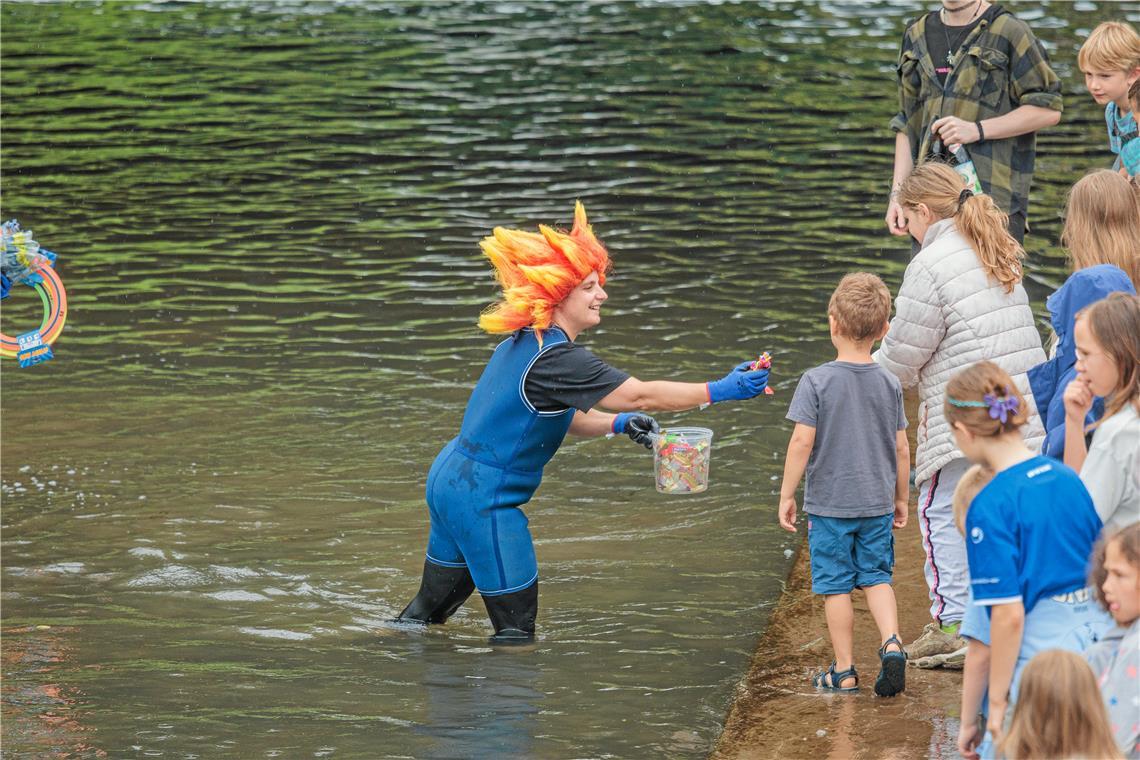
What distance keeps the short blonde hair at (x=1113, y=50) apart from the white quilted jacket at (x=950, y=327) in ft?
4.08

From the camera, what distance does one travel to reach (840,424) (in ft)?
17.7

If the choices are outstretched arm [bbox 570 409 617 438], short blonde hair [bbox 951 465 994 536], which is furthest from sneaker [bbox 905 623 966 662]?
short blonde hair [bbox 951 465 994 536]

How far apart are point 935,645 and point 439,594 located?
2.03m

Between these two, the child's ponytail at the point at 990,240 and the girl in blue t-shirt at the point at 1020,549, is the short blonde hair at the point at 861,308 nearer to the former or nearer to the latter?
the child's ponytail at the point at 990,240

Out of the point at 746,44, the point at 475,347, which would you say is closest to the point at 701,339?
the point at 475,347

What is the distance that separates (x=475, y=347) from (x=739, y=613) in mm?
4574

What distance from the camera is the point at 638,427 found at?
6043mm

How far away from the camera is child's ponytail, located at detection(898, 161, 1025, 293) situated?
18.0ft

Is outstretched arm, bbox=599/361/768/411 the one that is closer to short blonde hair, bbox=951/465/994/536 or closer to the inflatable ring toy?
short blonde hair, bbox=951/465/994/536

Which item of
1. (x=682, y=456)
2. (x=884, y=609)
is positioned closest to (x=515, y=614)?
(x=682, y=456)

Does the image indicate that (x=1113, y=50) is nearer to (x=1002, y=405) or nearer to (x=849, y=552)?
(x=849, y=552)

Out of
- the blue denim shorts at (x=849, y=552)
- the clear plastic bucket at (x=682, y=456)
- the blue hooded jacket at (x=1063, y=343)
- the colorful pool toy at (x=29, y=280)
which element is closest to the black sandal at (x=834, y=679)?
the blue denim shorts at (x=849, y=552)

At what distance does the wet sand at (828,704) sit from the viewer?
5.10 meters

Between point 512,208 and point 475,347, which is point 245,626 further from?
point 512,208
